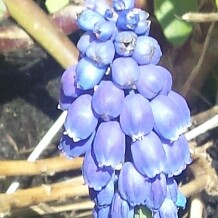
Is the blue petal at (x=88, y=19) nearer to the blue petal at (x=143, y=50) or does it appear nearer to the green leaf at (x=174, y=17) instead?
the blue petal at (x=143, y=50)

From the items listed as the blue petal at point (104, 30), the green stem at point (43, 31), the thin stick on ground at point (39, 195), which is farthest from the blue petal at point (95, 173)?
the green stem at point (43, 31)

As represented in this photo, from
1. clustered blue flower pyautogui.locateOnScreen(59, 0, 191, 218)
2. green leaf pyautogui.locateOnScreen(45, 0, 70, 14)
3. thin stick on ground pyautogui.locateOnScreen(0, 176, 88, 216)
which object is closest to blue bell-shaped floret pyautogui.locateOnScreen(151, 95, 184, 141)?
clustered blue flower pyautogui.locateOnScreen(59, 0, 191, 218)

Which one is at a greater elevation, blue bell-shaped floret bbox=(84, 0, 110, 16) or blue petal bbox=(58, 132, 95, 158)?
blue bell-shaped floret bbox=(84, 0, 110, 16)

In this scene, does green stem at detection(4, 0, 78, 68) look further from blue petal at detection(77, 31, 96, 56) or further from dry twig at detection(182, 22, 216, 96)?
blue petal at detection(77, 31, 96, 56)

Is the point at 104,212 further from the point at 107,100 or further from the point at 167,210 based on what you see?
the point at 107,100

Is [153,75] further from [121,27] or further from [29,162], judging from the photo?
[29,162]

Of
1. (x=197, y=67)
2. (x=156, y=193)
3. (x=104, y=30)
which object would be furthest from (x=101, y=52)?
(x=197, y=67)
